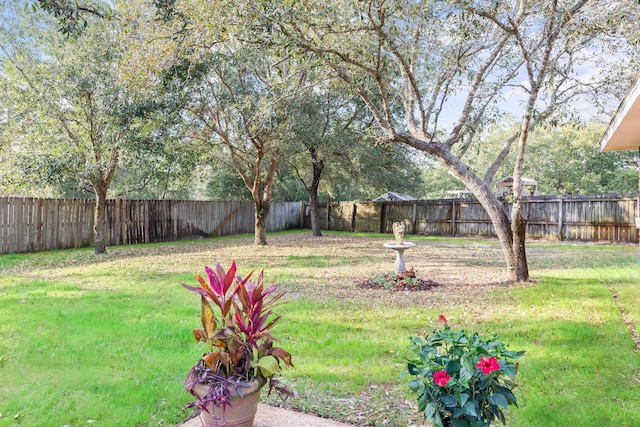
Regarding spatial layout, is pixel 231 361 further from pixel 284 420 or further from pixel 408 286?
pixel 408 286

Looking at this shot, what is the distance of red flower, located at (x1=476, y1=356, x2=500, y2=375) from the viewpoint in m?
1.71

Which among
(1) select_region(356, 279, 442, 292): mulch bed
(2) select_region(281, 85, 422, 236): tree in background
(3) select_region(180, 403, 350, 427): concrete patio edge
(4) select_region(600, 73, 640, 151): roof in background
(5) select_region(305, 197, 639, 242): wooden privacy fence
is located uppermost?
(2) select_region(281, 85, 422, 236): tree in background

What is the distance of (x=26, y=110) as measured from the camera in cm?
859

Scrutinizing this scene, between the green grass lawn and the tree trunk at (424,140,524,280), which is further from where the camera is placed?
the tree trunk at (424,140,524,280)

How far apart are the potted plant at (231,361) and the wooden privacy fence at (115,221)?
9.90 meters

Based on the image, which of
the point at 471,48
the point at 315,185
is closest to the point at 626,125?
the point at 471,48

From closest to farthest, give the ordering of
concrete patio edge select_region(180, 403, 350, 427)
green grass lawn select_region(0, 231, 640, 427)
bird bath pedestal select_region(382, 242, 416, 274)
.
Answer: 1. concrete patio edge select_region(180, 403, 350, 427)
2. green grass lawn select_region(0, 231, 640, 427)
3. bird bath pedestal select_region(382, 242, 416, 274)

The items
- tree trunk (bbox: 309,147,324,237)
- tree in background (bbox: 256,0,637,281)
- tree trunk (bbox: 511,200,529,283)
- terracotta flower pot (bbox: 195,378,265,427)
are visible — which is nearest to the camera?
terracotta flower pot (bbox: 195,378,265,427)

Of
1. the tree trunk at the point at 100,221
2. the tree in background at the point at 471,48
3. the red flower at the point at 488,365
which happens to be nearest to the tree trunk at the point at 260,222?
the tree trunk at the point at 100,221

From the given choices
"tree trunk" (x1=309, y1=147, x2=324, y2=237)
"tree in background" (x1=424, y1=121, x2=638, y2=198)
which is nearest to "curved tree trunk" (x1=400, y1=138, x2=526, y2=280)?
"tree trunk" (x1=309, y1=147, x2=324, y2=237)

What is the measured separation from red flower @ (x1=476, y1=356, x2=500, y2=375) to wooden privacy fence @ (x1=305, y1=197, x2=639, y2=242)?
489 inches

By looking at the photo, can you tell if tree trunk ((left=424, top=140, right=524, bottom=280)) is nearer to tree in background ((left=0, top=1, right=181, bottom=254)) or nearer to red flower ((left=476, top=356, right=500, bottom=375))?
red flower ((left=476, top=356, right=500, bottom=375))

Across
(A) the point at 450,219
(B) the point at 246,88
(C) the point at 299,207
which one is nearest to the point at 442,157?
(B) the point at 246,88

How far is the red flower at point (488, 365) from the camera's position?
171 centimetres
